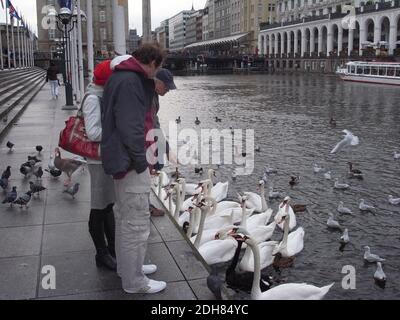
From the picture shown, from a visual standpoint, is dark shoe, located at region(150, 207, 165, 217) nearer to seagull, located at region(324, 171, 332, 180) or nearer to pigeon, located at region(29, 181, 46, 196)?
pigeon, located at region(29, 181, 46, 196)

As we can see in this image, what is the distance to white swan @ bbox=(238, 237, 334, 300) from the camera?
5145 mm

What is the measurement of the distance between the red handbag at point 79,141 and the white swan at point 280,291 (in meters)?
1.94

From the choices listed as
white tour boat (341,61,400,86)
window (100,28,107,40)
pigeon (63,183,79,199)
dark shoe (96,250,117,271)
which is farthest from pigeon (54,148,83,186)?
window (100,28,107,40)

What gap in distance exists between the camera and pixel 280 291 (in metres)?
5.32

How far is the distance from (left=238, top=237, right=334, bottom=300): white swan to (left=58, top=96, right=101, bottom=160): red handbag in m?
1.94

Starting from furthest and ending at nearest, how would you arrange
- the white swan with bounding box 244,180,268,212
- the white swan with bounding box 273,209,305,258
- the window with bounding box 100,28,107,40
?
the window with bounding box 100,28,107,40 → the white swan with bounding box 244,180,268,212 → the white swan with bounding box 273,209,305,258

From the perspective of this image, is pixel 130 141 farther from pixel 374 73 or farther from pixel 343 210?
pixel 374 73

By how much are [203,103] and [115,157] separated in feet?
92.3

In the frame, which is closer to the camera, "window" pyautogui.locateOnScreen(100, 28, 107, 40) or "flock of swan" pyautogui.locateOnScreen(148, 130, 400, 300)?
"flock of swan" pyautogui.locateOnScreen(148, 130, 400, 300)

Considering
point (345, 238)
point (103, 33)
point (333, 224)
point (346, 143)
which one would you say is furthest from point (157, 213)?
point (103, 33)

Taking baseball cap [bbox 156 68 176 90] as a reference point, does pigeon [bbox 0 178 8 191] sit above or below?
below

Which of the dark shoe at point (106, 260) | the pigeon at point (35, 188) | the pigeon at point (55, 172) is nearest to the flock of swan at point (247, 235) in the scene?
the dark shoe at point (106, 260)

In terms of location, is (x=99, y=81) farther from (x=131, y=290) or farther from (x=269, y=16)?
(x=269, y=16)

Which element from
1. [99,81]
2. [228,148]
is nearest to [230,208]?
[99,81]
